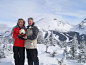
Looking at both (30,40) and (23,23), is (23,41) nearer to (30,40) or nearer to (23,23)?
(30,40)

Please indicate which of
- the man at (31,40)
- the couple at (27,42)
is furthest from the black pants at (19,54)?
the man at (31,40)

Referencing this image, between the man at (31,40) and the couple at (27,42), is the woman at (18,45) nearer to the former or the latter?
the couple at (27,42)

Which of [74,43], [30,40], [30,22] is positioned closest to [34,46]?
[30,40]

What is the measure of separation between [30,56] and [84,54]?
87.2 feet

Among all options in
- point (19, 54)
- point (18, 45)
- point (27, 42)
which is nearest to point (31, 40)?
point (27, 42)

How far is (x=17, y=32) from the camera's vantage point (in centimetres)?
491

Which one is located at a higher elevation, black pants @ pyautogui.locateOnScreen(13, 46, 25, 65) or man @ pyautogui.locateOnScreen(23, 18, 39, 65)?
man @ pyautogui.locateOnScreen(23, 18, 39, 65)

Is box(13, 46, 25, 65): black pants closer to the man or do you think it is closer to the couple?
the couple

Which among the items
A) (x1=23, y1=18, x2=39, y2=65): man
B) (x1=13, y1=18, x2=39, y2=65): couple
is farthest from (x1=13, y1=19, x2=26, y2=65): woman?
(x1=23, y1=18, x2=39, y2=65): man

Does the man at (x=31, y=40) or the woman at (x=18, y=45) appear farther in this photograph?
the woman at (x=18, y=45)

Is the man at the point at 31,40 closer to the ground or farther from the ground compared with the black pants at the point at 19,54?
farther from the ground

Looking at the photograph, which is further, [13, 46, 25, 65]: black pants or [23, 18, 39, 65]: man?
[13, 46, 25, 65]: black pants

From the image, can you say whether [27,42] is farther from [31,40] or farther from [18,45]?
[18,45]

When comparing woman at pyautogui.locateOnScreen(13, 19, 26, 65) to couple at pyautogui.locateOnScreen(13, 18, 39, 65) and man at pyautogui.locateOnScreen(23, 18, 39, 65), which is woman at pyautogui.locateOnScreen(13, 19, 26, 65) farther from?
man at pyautogui.locateOnScreen(23, 18, 39, 65)
